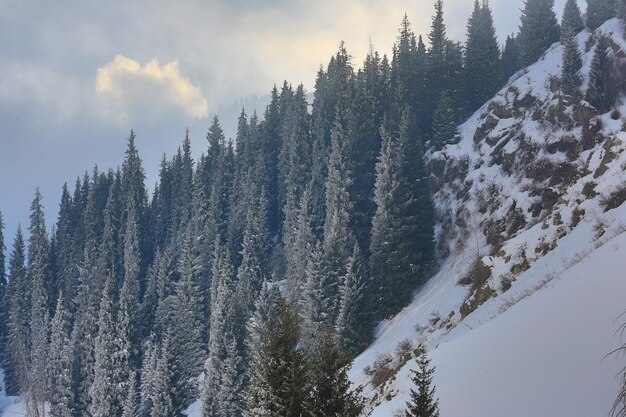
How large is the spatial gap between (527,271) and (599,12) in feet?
153

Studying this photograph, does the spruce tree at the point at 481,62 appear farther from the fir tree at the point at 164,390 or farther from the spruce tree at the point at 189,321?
the fir tree at the point at 164,390

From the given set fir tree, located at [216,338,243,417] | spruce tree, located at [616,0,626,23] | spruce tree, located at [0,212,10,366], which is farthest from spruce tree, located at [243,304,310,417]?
spruce tree, located at [0,212,10,366]

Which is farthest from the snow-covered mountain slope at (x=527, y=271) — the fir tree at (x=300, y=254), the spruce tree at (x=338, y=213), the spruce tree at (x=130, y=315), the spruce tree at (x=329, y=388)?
the spruce tree at (x=130, y=315)

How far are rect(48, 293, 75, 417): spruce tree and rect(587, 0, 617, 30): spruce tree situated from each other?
74.7 m

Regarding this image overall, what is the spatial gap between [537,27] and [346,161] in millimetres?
29267

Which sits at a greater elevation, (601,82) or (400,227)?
(601,82)

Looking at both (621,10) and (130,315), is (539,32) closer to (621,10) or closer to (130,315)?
(621,10)

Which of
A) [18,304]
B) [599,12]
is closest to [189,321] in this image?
[18,304]

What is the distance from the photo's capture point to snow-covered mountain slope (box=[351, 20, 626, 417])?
1055cm

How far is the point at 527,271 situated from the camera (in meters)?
19.2

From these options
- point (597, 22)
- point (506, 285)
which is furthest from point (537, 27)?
point (506, 285)

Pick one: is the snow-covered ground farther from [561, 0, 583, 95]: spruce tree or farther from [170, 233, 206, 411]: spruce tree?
[170, 233, 206, 411]: spruce tree

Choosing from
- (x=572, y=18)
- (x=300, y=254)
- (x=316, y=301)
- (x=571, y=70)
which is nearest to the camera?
(x=571, y=70)

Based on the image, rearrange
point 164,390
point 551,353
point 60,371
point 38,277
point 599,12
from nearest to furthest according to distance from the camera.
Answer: point 551,353, point 164,390, point 599,12, point 60,371, point 38,277
